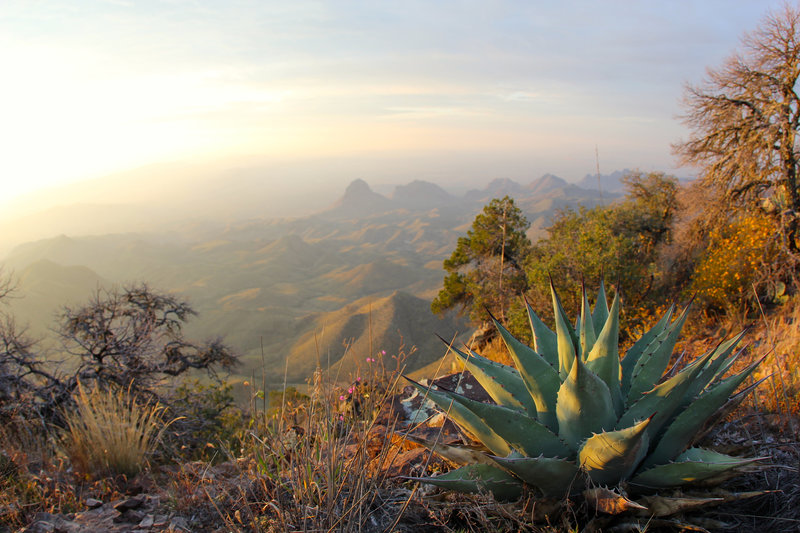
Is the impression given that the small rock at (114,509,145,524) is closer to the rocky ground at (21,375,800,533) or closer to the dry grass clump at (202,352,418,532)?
the rocky ground at (21,375,800,533)

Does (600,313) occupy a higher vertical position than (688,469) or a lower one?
higher

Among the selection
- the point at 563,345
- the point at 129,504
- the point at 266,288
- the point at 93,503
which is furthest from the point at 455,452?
the point at 266,288

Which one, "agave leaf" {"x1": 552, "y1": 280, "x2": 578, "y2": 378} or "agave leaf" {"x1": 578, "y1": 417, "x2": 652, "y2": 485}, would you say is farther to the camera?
"agave leaf" {"x1": 552, "y1": 280, "x2": 578, "y2": 378}

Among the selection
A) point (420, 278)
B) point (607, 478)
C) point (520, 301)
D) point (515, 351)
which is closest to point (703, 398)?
point (607, 478)

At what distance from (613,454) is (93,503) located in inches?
147

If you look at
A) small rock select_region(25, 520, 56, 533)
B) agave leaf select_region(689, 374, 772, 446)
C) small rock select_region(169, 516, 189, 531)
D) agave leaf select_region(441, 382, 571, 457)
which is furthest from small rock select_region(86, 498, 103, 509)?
agave leaf select_region(689, 374, 772, 446)

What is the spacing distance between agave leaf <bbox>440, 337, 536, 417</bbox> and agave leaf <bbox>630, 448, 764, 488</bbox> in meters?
0.59

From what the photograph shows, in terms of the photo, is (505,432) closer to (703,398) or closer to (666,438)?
(666,438)

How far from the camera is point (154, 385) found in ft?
26.8

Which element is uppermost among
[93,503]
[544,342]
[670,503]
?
[544,342]

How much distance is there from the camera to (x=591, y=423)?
2.07 metres

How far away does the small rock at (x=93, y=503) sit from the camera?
329 centimetres

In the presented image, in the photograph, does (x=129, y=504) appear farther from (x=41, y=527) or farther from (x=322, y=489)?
(x=322, y=489)

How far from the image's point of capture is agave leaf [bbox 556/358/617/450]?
1.96 meters
